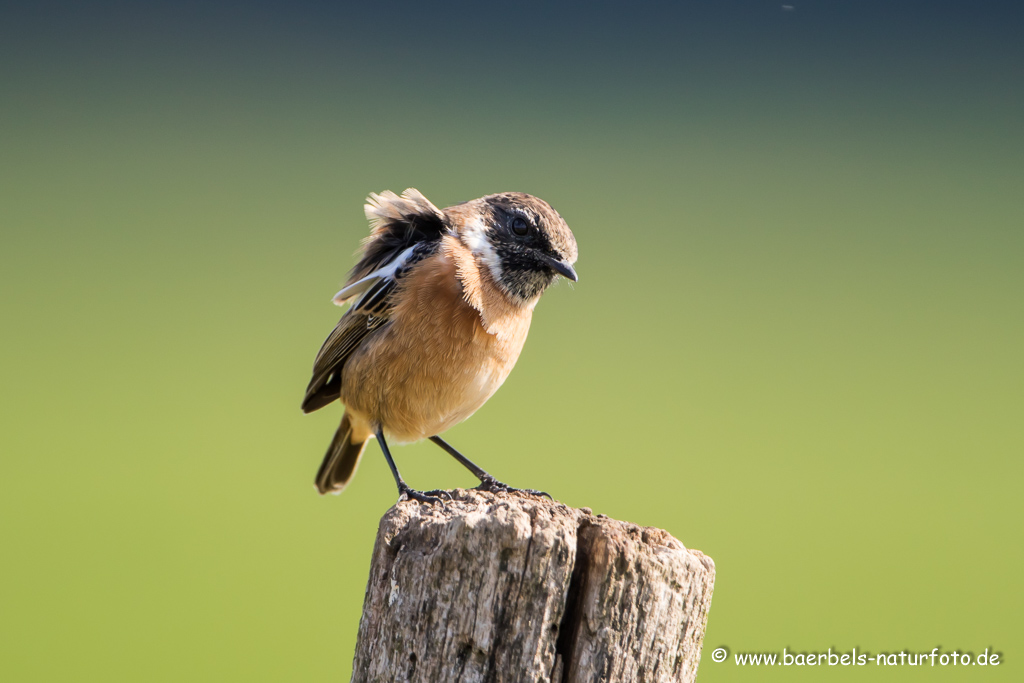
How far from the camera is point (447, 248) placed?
4.21 meters

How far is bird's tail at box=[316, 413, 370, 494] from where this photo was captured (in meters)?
5.13

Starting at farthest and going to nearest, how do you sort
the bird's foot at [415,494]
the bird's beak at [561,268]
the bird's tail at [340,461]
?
1. the bird's tail at [340,461]
2. the bird's beak at [561,268]
3. the bird's foot at [415,494]

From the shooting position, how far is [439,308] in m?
4.07

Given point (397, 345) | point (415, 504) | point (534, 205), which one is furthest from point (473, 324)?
point (415, 504)

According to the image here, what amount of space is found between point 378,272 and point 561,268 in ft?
3.28

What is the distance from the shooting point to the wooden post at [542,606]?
2.23m

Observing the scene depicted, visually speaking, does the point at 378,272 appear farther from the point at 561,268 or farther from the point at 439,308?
the point at 561,268

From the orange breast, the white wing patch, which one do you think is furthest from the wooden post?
the white wing patch

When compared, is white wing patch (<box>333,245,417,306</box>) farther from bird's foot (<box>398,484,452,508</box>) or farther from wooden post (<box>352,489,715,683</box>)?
wooden post (<box>352,489,715,683</box>)

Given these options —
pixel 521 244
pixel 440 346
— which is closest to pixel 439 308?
pixel 440 346

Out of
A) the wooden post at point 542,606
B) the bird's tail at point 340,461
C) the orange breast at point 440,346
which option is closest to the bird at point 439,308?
the orange breast at point 440,346

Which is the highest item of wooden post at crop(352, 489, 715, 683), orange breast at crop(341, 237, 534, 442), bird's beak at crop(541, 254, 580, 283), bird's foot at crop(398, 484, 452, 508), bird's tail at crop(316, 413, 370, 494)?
bird's beak at crop(541, 254, 580, 283)

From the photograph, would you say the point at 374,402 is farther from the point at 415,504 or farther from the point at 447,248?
the point at 415,504

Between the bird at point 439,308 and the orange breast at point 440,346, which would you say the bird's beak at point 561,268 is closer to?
the bird at point 439,308
